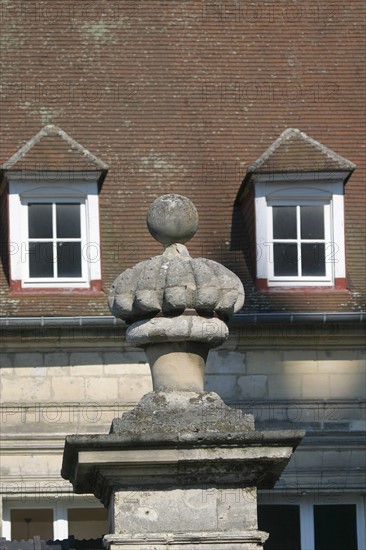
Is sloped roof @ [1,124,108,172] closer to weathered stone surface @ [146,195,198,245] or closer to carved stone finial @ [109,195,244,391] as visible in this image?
weathered stone surface @ [146,195,198,245]

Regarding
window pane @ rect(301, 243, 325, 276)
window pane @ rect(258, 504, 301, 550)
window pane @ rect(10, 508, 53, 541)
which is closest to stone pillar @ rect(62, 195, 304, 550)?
window pane @ rect(10, 508, 53, 541)

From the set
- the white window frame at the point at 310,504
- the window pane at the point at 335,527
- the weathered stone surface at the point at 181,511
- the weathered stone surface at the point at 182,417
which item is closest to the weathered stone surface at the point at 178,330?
the weathered stone surface at the point at 182,417


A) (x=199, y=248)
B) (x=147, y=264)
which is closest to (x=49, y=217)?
(x=199, y=248)

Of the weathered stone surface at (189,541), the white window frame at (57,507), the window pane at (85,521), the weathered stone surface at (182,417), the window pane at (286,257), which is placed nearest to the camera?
the weathered stone surface at (189,541)

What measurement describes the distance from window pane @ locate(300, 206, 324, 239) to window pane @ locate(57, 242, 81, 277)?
224cm

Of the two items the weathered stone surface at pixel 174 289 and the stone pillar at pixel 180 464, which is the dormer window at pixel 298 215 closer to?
the weathered stone surface at pixel 174 289

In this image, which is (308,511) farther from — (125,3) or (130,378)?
(125,3)

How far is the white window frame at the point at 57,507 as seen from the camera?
16.1m

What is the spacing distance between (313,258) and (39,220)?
274 centimetres

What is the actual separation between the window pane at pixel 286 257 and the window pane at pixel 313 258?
89 millimetres

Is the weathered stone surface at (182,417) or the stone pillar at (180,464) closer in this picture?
the stone pillar at (180,464)

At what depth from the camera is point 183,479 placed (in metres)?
7.28

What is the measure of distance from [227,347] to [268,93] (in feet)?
10.1

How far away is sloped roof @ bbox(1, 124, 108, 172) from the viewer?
54.0 ft
